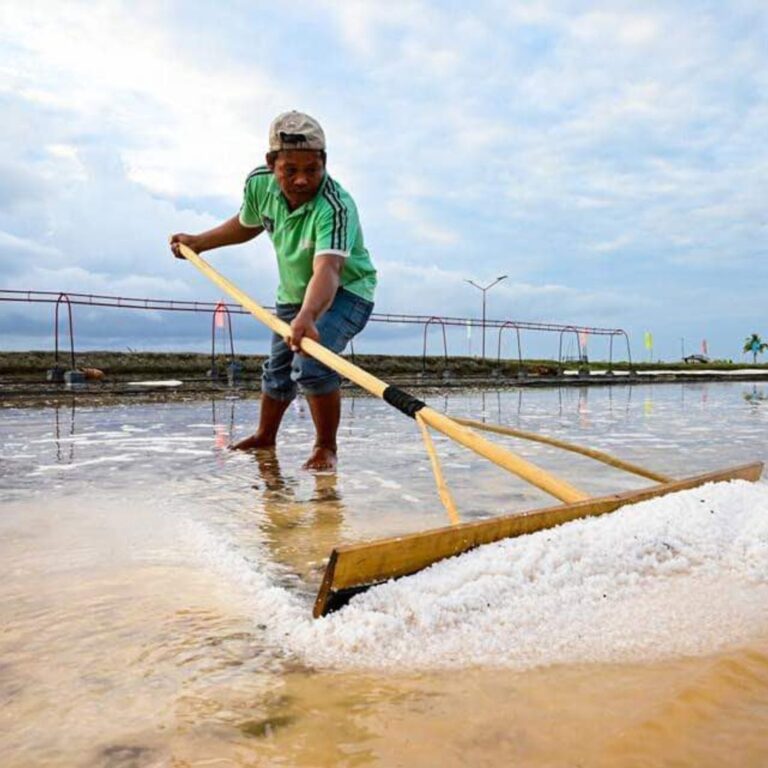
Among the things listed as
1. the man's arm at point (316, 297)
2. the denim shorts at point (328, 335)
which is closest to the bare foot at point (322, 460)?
the denim shorts at point (328, 335)

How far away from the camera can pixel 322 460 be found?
3.99 metres

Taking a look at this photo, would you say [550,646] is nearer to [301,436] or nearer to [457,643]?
[457,643]

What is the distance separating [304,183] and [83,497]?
73.0 inches

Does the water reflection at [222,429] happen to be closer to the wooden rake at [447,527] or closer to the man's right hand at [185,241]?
the man's right hand at [185,241]

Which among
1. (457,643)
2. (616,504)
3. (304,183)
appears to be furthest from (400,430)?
(457,643)

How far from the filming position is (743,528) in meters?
1.94

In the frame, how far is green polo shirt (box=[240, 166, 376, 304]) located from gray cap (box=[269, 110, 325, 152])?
0.29 metres

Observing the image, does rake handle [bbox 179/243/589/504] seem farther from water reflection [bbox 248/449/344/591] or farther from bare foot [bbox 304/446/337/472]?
bare foot [bbox 304/446/337/472]

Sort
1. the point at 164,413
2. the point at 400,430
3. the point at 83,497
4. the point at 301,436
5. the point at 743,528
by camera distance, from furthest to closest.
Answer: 1. the point at 164,413
2. the point at 400,430
3. the point at 301,436
4. the point at 83,497
5. the point at 743,528

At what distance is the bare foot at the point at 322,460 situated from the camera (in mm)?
3922

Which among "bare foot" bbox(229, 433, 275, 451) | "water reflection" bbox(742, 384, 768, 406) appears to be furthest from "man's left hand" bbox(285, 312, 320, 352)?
"water reflection" bbox(742, 384, 768, 406)

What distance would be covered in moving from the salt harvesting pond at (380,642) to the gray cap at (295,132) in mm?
1827

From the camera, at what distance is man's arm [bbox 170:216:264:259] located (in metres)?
4.58

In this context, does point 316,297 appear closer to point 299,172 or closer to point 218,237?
point 299,172
